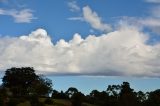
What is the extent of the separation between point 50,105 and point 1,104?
28196mm

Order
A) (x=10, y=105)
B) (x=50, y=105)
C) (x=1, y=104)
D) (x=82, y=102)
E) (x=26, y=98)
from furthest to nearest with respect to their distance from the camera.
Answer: (x=82, y=102), (x=26, y=98), (x=50, y=105), (x=10, y=105), (x=1, y=104)

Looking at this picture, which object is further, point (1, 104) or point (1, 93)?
point (1, 93)

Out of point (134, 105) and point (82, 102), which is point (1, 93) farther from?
point (134, 105)

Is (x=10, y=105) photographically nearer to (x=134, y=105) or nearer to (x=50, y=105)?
(x=50, y=105)

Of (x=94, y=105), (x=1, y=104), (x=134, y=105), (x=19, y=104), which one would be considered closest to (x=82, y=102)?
(x=94, y=105)

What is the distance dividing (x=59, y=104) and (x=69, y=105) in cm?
453

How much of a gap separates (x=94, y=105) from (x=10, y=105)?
50.9 metres

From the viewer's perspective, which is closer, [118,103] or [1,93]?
[1,93]

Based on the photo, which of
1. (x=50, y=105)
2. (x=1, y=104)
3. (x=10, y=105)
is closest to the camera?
(x=1, y=104)

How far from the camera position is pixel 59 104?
180375mm

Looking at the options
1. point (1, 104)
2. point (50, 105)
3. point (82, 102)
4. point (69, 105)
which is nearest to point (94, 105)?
point (82, 102)

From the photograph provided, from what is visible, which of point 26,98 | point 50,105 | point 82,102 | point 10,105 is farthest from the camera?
point 82,102

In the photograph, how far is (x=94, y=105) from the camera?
198 meters

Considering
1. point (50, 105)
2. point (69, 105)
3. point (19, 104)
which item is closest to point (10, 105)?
point (19, 104)
